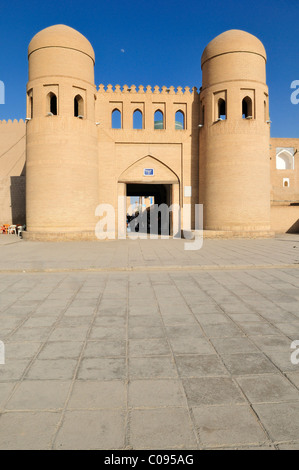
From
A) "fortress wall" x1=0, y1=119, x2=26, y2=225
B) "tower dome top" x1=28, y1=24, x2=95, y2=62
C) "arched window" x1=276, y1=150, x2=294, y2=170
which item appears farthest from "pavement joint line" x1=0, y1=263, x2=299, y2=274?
"arched window" x1=276, y1=150, x2=294, y2=170

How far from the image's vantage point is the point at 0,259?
28.0ft

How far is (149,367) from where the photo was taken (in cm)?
252

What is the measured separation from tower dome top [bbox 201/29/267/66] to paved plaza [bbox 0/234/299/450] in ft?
49.2

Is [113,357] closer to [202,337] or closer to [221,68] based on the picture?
[202,337]

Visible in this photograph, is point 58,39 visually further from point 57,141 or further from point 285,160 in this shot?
point 285,160

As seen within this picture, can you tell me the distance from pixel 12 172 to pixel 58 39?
1172 cm

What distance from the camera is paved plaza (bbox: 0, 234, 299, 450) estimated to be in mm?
1744

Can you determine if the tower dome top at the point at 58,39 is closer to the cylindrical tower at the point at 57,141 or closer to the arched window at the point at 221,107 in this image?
the cylindrical tower at the point at 57,141

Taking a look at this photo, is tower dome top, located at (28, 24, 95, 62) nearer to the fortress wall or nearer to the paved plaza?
the fortress wall

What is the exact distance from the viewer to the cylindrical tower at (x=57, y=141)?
14930 mm

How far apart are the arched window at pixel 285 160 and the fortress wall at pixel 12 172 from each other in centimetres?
2134

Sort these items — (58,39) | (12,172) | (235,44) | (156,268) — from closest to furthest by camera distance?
(156,268) → (58,39) → (235,44) → (12,172)

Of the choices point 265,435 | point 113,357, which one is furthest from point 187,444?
point 113,357

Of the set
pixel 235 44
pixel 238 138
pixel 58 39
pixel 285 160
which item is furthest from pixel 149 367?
pixel 285 160
